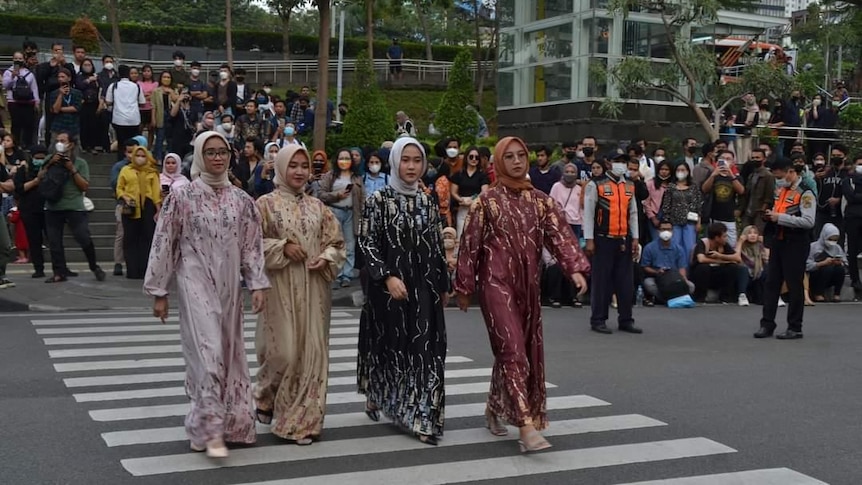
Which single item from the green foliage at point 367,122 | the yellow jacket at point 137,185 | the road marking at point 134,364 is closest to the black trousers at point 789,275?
the road marking at point 134,364

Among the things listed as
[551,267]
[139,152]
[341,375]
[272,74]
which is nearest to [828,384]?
[341,375]

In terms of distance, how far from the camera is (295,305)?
7004mm

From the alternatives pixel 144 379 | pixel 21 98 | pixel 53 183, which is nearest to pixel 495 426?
pixel 144 379

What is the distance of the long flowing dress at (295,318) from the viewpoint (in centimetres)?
690

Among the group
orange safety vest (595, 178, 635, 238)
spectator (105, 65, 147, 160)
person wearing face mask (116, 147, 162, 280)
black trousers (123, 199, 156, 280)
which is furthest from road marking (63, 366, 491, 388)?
spectator (105, 65, 147, 160)

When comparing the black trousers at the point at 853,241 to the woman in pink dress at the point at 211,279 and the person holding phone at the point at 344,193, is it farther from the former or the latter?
the woman in pink dress at the point at 211,279

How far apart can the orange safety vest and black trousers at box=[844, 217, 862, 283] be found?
6.05 m

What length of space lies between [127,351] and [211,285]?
4285 mm

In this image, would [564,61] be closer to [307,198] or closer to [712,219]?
[712,219]

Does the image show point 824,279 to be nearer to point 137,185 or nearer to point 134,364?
point 137,185

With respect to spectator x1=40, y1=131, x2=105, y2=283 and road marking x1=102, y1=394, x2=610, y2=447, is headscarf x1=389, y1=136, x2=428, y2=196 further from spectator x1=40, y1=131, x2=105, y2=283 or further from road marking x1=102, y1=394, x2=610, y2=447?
spectator x1=40, y1=131, x2=105, y2=283

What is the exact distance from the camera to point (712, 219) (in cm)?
1670

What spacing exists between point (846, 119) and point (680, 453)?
2108 cm

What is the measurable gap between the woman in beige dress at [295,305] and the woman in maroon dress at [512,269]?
928mm
